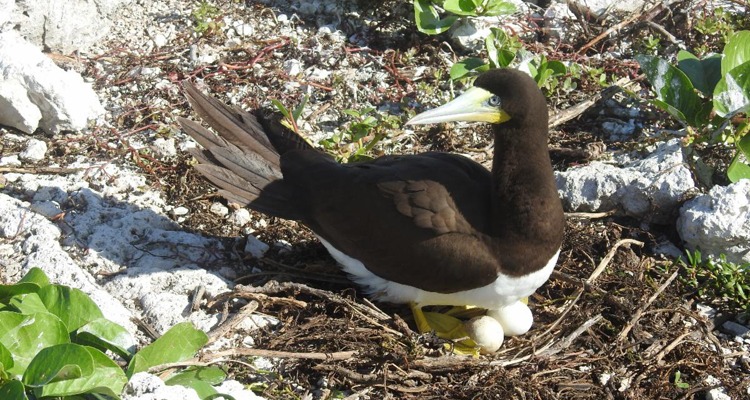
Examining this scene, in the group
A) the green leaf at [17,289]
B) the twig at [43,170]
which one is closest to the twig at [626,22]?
the twig at [43,170]

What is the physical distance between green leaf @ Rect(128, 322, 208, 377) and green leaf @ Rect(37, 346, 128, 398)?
1.03 ft

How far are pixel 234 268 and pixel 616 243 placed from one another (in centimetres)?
232

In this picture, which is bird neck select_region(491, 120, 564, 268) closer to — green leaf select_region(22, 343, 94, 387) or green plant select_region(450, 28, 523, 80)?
green plant select_region(450, 28, 523, 80)

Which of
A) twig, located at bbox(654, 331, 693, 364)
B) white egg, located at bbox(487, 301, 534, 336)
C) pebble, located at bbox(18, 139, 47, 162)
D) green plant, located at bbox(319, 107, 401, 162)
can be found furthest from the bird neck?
pebble, located at bbox(18, 139, 47, 162)

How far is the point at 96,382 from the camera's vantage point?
3.96m

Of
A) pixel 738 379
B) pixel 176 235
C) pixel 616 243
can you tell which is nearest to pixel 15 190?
A: pixel 176 235

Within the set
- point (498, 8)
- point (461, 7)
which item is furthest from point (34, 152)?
point (498, 8)

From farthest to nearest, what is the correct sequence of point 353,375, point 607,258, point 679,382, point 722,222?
point 607,258 → point 722,222 → point 679,382 → point 353,375

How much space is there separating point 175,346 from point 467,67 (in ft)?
10.2

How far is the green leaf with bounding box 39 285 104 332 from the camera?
14.4 feet

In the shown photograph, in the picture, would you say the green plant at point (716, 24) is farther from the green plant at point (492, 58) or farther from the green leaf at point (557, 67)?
the green plant at point (492, 58)

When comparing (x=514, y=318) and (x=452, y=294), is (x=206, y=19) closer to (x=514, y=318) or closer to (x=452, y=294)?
(x=452, y=294)

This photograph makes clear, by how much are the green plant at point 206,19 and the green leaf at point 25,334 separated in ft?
11.2

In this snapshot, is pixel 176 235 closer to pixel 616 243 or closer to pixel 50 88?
pixel 50 88
